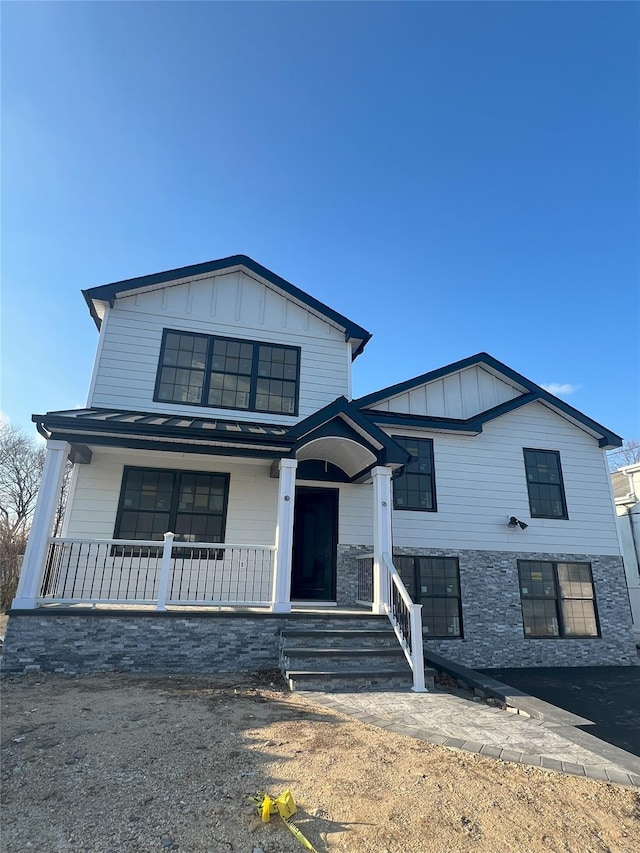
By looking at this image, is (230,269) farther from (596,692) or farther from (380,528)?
(596,692)

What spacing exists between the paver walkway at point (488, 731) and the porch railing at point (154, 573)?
9.76ft

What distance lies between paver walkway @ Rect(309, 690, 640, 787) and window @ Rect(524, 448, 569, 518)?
6.10 meters

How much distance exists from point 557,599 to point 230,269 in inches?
433

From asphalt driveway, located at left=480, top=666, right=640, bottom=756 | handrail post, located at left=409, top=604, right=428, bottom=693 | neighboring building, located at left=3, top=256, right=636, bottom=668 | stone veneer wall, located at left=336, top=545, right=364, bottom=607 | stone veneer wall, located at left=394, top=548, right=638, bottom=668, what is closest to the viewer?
asphalt driveway, located at left=480, top=666, right=640, bottom=756

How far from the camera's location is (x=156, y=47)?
8.18 m

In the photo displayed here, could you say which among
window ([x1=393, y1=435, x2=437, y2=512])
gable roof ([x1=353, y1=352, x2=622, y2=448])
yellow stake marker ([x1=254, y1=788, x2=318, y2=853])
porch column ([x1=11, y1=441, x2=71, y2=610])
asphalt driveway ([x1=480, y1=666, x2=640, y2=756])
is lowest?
asphalt driveway ([x1=480, y1=666, x2=640, y2=756])

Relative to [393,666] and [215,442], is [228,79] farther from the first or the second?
[393,666]

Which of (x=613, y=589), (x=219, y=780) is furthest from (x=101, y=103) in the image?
(x=613, y=589)

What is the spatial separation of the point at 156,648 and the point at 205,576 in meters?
1.66

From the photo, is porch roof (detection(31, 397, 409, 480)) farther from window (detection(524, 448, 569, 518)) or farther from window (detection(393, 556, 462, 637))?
window (detection(524, 448, 569, 518))

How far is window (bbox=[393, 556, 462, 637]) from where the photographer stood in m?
9.62

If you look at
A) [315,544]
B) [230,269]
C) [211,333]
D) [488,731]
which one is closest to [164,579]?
[315,544]

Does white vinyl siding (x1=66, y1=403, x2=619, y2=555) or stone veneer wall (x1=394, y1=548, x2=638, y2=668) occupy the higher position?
white vinyl siding (x1=66, y1=403, x2=619, y2=555)

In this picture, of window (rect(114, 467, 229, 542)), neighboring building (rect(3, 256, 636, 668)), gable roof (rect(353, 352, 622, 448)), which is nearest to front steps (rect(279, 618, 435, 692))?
neighboring building (rect(3, 256, 636, 668))
